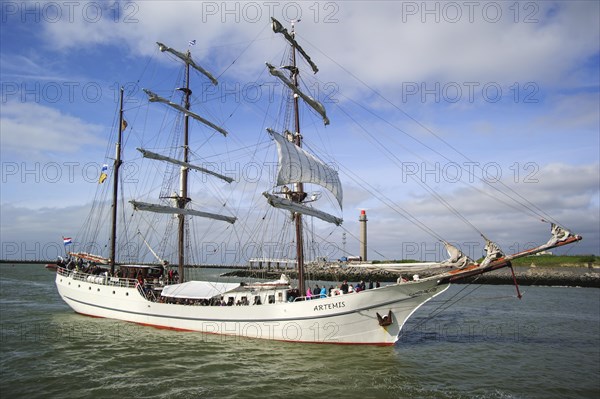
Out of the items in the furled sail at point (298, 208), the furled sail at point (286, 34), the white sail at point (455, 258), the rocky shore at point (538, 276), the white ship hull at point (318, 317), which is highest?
the furled sail at point (286, 34)

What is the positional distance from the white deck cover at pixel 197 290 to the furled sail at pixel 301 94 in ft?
42.0

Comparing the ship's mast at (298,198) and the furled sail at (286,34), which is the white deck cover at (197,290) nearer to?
the ship's mast at (298,198)

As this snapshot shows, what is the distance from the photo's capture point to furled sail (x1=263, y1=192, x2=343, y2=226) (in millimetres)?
21328

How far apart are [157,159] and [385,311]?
20199mm

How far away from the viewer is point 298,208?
22531 mm

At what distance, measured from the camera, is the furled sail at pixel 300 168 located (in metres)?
23.1

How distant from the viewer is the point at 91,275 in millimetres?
28672

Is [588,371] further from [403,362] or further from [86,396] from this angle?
[86,396]

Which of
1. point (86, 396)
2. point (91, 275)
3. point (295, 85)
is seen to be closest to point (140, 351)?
point (86, 396)

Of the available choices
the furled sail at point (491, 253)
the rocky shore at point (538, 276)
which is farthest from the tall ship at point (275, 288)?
the rocky shore at point (538, 276)

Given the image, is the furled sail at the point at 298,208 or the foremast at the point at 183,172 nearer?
the furled sail at the point at 298,208

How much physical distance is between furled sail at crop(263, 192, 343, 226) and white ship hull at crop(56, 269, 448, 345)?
204 inches

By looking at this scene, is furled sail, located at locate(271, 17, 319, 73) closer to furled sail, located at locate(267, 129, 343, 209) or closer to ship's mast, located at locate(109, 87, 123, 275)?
furled sail, located at locate(267, 129, 343, 209)

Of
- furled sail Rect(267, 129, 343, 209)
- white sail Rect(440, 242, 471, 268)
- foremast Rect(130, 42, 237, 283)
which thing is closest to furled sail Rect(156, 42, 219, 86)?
foremast Rect(130, 42, 237, 283)
